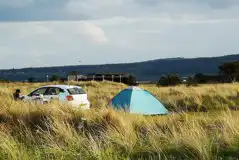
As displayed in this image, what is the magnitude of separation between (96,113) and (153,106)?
802cm

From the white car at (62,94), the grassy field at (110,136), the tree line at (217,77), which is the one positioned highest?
the white car at (62,94)

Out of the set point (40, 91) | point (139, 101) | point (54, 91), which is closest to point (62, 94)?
point (54, 91)

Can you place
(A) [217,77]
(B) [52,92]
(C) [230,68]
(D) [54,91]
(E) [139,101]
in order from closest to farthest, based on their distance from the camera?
(E) [139,101]
(D) [54,91]
(B) [52,92]
(A) [217,77]
(C) [230,68]

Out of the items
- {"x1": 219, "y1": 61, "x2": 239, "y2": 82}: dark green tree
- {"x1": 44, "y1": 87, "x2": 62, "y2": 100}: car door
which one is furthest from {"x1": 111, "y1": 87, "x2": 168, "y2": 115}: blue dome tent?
{"x1": 219, "y1": 61, "x2": 239, "y2": 82}: dark green tree

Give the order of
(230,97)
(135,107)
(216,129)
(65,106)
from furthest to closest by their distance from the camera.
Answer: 1. (230,97)
2. (135,107)
3. (65,106)
4. (216,129)

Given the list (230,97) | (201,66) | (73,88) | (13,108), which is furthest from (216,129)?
(201,66)

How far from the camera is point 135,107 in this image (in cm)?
2166

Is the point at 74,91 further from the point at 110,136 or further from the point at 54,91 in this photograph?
the point at 110,136

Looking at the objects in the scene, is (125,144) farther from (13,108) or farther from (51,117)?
(13,108)

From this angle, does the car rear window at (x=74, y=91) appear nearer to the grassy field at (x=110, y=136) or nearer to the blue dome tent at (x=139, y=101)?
the blue dome tent at (x=139, y=101)

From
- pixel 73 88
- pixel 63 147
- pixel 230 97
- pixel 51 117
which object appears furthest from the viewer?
pixel 230 97

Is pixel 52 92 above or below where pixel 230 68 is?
above

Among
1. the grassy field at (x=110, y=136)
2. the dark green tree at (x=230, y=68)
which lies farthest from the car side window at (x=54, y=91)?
the dark green tree at (x=230, y=68)

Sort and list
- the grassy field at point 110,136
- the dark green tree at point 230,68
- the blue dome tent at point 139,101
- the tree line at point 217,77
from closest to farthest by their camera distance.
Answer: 1. the grassy field at point 110,136
2. the blue dome tent at point 139,101
3. the tree line at point 217,77
4. the dark green tree at point 230,68
